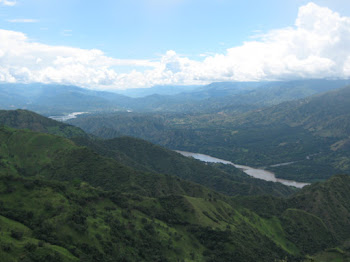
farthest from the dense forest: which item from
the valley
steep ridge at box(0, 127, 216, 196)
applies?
steep ridge at box(0, 127, 216, 196)

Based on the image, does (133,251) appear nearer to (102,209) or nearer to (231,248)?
(102,209)

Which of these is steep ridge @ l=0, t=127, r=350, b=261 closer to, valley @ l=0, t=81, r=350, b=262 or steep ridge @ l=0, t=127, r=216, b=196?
valley @ l=0, t=81, r=350, b=262

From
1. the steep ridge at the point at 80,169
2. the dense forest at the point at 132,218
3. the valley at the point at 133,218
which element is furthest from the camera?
the steep ridge at the point at 80,169

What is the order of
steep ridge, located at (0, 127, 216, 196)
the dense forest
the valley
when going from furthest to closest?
steep ridge, located at (0, 127, 216, 196)
the valley
the dense forest

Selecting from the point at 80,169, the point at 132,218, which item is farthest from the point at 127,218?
the point at 80,169

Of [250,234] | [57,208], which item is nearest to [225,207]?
[250,234]

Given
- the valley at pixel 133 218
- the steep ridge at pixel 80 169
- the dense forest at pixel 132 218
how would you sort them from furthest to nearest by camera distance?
the steep ridge at pixel 80 169 → the valley at pixel 133 218 → the dense forest at pixel 132 218

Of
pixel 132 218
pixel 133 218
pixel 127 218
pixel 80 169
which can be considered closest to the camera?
pixel 127 218

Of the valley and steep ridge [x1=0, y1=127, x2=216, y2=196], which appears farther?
steep ridge [x1=0, y1=127, x2=216, y2=196]

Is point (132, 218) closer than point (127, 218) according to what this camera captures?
No

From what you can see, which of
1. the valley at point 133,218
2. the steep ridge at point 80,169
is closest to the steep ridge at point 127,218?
the valley at point 133,218

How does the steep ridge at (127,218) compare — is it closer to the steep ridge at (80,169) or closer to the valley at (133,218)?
the valley at (133,218)

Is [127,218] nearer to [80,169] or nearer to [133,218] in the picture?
[133,218]
